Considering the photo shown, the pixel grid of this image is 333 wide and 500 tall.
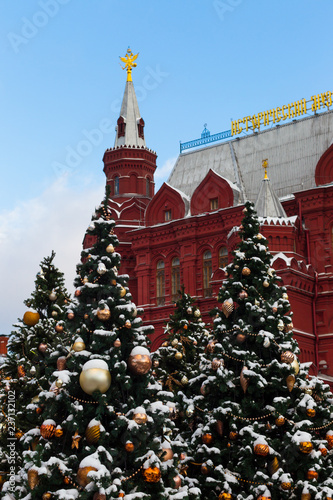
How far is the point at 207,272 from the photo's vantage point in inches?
1223

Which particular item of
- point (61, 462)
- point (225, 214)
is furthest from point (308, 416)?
point (225, 214)

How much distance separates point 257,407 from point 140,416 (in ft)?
11.0

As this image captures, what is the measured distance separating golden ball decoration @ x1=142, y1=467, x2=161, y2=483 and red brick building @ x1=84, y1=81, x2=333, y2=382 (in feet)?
54.5

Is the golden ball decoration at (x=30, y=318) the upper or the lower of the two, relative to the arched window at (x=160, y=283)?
lower

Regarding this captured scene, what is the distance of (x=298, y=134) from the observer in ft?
106

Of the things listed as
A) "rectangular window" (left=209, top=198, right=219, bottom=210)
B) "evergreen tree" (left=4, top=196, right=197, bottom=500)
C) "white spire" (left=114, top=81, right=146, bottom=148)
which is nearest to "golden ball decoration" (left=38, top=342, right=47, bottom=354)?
"evergreen tree" (left=4, top=196, right=197, bottom=500)

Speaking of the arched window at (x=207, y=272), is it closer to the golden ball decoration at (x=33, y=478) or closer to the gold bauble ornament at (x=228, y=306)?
the gold bauble ornament at (x=228, y=306)

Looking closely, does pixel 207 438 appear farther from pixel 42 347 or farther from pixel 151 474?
pixel 42 347

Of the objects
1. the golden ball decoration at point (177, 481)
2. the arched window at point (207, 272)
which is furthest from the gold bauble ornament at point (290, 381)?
the arched window at point (207, 272)

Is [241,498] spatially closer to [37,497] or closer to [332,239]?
[37,497]

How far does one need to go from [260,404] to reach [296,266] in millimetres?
14280

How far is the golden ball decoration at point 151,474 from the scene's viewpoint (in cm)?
952

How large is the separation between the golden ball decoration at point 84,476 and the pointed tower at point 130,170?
26117 millimetres

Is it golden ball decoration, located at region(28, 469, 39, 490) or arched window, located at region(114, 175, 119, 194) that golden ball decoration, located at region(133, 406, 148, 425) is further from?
arched window, located at region(114, 175, 119, 194)
